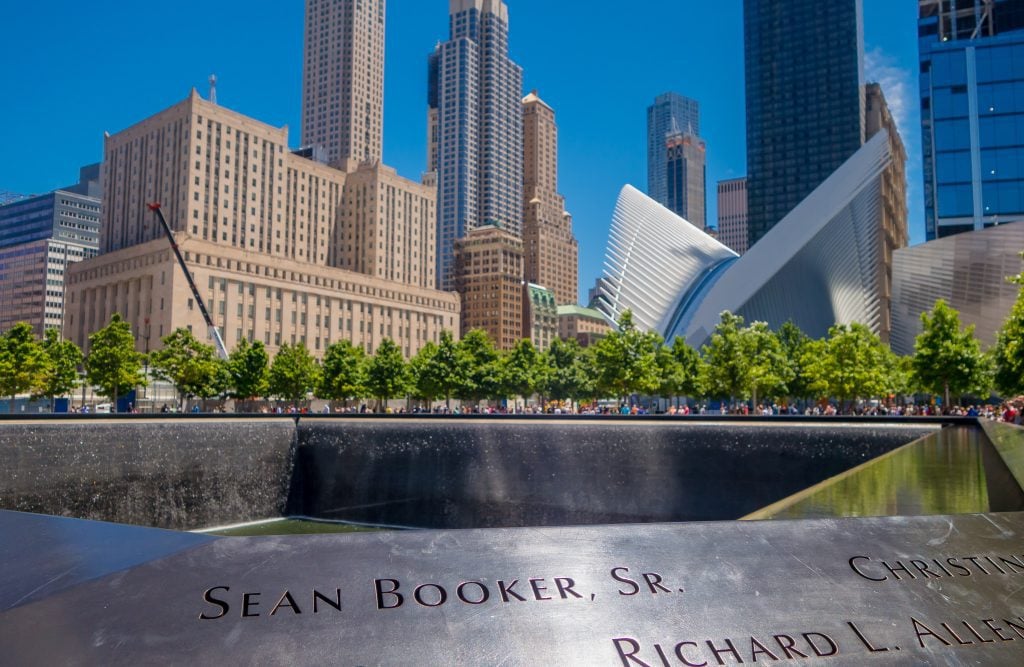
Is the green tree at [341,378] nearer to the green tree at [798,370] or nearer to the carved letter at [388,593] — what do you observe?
the green tree at [798,370]

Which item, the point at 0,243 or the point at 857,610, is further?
the point at 0,243

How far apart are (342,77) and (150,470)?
150639mm

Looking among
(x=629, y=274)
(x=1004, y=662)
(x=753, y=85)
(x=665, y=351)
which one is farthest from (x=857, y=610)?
(x=753, y=85)

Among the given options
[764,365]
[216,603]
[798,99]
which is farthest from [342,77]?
[216,603]

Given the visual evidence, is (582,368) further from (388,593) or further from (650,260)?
(388,593)

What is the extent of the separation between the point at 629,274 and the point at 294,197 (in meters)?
62.4

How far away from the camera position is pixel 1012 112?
2581 inches

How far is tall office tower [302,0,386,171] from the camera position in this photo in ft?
501

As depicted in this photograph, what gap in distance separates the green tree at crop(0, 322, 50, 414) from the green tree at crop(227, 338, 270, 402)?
1350 cm

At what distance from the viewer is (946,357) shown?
116 ft

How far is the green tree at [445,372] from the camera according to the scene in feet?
190

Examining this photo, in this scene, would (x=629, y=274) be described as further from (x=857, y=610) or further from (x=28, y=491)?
(x=857, y=610)

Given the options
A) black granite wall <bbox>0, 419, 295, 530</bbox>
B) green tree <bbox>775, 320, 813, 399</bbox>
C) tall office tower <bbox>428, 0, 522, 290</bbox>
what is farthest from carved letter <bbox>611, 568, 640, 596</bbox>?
tall office tower <bbox>428, 0, 522, 290</bbox>

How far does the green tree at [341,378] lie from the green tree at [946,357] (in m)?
39.6
